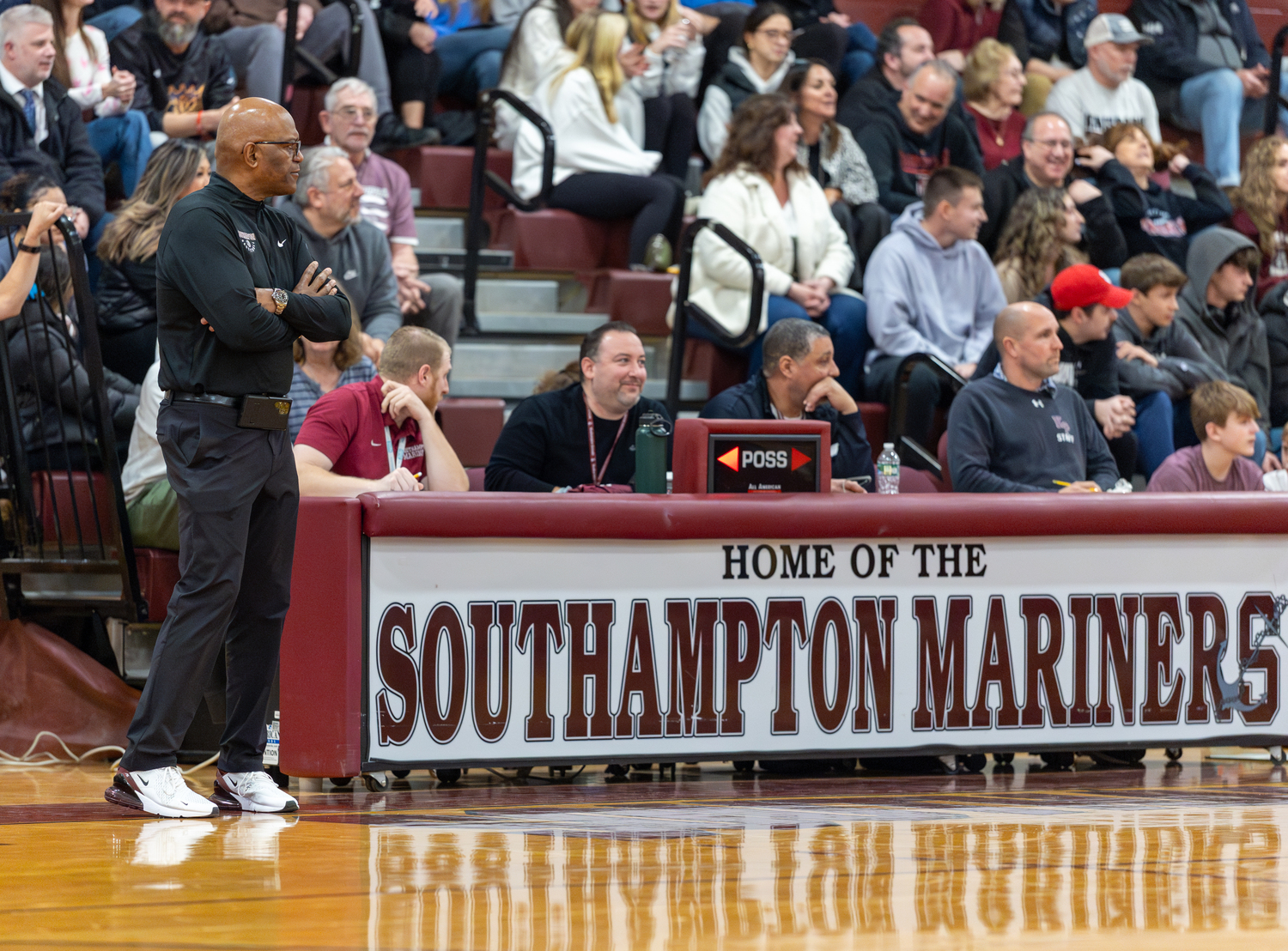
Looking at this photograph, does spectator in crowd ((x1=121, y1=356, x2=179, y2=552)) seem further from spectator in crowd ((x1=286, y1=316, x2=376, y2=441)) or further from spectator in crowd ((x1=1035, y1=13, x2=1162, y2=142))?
spectator in crowd ((x1=1035, y1=13, x2=1162, y2=142))

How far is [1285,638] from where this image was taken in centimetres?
594

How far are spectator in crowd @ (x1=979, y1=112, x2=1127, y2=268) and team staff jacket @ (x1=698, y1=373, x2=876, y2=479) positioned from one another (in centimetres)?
285

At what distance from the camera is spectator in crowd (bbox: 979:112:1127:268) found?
9250 millimetres

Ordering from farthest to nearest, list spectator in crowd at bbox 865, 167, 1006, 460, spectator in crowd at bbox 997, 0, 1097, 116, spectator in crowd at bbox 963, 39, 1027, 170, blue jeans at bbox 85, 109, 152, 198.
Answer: spectator in crowd at bbox 997, 0, 1097, 116 → spectator in crowd at bbox 963, 39, 1027, 170 → spectator in crowd at bbox 865, 167, 1006, 460 → blue jeans at bbox 85, 109, 152, 198

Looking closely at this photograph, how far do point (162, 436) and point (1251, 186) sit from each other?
25.4 feet

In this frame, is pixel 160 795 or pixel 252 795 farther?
pixel 252 795

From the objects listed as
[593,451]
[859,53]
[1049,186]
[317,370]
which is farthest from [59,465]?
[859,53]

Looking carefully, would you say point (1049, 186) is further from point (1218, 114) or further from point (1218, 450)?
point (1218, 114)

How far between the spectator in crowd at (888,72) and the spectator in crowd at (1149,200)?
111 centimetres

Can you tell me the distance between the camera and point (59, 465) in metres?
6.57

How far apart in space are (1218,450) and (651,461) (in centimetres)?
289

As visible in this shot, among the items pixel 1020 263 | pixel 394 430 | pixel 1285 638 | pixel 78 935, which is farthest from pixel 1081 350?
pixel 78 935

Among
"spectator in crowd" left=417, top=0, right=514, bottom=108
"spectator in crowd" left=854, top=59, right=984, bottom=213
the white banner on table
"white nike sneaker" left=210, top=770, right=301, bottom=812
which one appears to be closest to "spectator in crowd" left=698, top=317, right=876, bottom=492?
the white banner on table

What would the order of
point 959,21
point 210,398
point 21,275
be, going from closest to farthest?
point 210,398 → point 21,275 → point 959,21
